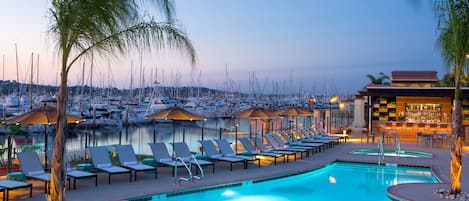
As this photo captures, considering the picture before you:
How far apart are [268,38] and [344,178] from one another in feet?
55.0

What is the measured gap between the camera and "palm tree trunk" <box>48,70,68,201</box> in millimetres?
5609

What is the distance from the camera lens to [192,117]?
12.3 metres

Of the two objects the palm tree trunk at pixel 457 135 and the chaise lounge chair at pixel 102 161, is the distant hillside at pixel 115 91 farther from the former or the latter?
the palm tree trunk at pixel 457 135

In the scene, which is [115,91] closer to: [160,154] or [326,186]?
[160,154]

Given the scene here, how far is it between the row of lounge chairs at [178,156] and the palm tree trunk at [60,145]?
238cm

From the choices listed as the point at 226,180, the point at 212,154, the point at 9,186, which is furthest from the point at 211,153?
the point at 9,186

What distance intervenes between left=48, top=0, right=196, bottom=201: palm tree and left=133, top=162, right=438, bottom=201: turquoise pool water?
11.4 ft

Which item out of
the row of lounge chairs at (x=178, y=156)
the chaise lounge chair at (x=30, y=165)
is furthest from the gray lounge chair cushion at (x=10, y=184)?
the chaise lounge chair at (x=30, y=165)

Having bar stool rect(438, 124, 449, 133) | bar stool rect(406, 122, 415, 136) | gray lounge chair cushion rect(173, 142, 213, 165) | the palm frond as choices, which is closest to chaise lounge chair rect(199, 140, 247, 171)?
gray lounge chair cushion rect(173, 142, 213, 165)

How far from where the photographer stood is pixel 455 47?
812cm

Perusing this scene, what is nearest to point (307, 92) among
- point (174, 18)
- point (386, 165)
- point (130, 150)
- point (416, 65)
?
point (416, 65)

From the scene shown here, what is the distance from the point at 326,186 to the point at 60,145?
23.1 ft

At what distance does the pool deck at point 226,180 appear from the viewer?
335 inches

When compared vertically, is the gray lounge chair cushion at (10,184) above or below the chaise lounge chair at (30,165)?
below
